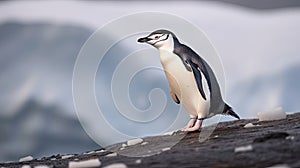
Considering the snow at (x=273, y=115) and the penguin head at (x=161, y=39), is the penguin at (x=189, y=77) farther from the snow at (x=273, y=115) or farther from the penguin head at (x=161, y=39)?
the snow at (x=273, y=115)

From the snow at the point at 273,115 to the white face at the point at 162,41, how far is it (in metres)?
0.64

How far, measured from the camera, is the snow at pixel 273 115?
2402 millimetres

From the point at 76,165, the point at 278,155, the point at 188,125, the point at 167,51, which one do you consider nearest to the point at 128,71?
the point at 167,51

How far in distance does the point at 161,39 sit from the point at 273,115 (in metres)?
0.69

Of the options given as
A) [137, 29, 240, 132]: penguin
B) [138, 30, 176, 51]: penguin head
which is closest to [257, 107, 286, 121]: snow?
[137, 29, 240, 132]: penguin

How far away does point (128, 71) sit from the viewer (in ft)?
6.26

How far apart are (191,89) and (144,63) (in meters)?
0.23

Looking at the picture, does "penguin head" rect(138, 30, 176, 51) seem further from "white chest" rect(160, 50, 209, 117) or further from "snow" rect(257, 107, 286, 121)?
"snow" rect(257, 107, 286, 121)

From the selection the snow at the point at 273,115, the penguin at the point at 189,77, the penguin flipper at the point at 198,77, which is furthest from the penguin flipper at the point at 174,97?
the snow at the point at 273,115

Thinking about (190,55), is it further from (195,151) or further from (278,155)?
(278,155)

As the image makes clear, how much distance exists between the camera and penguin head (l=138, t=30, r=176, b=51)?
6.88 ft

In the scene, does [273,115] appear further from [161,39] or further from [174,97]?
[161,39]

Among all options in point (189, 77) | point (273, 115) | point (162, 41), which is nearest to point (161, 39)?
point (162, 41)

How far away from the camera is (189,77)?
2.04 meters
